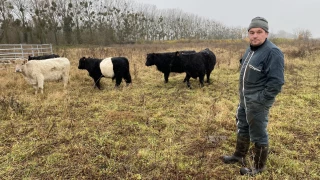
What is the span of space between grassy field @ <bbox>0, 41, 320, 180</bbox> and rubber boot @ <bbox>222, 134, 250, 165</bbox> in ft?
0.35

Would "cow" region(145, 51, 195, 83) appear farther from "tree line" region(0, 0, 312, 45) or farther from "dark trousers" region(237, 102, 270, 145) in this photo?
"tree line" region(0, 0, 312, 45)

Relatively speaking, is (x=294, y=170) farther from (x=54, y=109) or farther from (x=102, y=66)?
(x=102, y=66)

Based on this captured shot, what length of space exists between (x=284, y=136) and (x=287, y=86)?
485 cm

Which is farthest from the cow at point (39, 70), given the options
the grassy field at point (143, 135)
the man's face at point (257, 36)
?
the man's face at point (257, 36)

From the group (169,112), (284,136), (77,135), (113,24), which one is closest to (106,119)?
(77,135)

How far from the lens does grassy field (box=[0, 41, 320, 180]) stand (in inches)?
132

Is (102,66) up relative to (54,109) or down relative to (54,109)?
up

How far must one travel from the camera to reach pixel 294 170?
10.8 feet

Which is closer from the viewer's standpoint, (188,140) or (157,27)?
(188,140)

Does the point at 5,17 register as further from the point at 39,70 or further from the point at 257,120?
the point at 257,120

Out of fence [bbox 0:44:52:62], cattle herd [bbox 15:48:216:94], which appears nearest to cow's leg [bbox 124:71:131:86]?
cattle herd [bbox 15:48:216:94]

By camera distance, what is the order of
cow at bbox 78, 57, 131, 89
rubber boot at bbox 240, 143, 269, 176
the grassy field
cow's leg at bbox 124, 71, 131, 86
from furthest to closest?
1. cow's leg at bbox 124, 71, 131, 86
2. cow at bbox 78, 57, 131, 89
3. the grassy field
4. rubber boot at bbox 240, 143, 269, 176

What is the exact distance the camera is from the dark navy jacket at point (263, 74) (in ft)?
8.55

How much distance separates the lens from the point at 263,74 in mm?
2729
